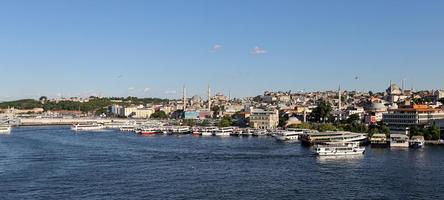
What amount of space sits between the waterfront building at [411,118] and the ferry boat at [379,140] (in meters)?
2.63

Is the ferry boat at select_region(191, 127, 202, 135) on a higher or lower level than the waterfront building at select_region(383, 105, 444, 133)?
lower

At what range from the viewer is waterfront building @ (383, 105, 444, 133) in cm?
2111

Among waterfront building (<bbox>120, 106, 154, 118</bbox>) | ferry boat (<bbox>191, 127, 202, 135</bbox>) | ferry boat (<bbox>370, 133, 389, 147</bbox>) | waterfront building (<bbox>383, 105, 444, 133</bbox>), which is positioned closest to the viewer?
ferry boat (<bbox>370, 133, 389, 147</bbox>)

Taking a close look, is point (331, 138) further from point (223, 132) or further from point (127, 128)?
point (127, 128)

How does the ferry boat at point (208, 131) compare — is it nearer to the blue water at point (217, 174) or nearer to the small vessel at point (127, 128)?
the small vessel at point (127, 128)

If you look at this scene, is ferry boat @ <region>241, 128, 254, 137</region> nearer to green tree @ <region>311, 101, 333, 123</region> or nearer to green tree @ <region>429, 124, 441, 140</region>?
green tree @ <region>311, 101, 333, 123</region>

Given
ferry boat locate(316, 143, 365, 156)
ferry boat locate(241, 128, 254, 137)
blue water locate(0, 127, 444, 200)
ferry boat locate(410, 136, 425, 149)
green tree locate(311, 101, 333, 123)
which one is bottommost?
blue water locate(0, 127, 444, 200)

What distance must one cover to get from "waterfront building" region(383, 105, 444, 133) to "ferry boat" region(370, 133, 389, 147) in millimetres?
2629

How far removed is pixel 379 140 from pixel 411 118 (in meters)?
3.60

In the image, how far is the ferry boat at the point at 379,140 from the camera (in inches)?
710

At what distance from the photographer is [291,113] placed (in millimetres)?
32750

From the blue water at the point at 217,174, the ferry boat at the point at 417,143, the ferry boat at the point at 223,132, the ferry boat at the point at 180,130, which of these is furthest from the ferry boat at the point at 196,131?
the ferry boat at the point at 417,143

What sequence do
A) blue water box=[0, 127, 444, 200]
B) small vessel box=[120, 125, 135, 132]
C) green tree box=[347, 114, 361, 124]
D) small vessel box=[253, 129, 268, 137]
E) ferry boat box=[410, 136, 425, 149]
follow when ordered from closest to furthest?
blue water box=[0, 127, 444, 200] → ferry boat box=[410, 136, 425, 149] → small vessel box=[253, 129, 268, 137] → green tree box=[347, 114, 361, 124] → small vessel box=[120, 125, 135, 132]

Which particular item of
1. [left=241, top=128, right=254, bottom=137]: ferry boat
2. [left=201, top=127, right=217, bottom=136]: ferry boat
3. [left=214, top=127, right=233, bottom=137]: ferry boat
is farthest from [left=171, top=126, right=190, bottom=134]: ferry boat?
[left=241, top=128, right=254, bottom=137]: ferry boat
